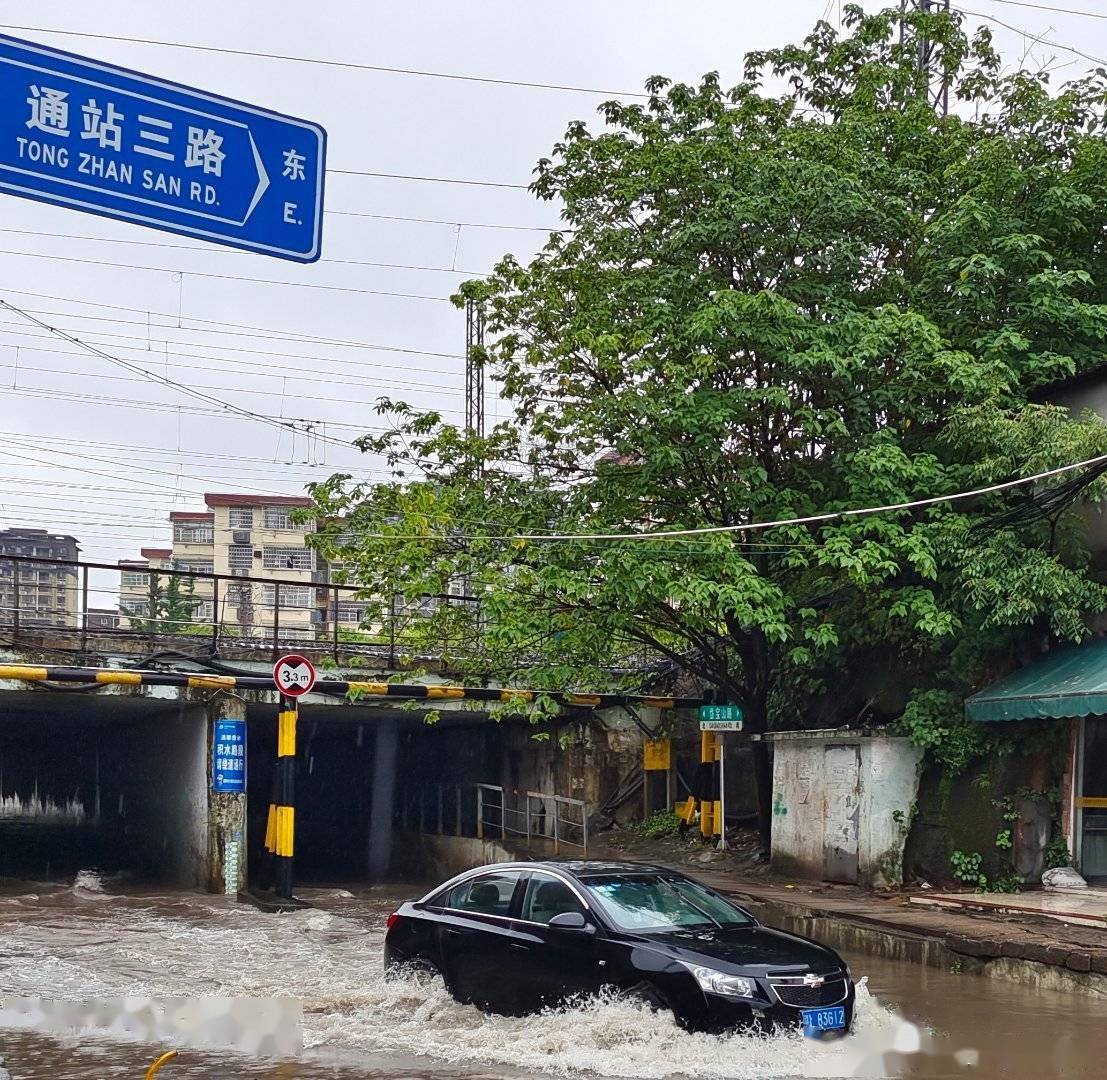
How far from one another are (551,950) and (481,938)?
797 mm

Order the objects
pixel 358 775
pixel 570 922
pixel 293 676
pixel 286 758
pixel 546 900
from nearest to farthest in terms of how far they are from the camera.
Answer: pixel 570 922 → pixel 546 900 → pixel 293 676 → pixel 286 758 → pixel 358 775

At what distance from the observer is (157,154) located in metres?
7.37

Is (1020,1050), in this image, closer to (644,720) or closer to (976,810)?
(976,810)

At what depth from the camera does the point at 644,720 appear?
26547 mm

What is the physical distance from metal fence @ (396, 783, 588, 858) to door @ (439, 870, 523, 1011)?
13036 millimetres

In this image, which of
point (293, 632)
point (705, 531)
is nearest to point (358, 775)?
point (705, 531)

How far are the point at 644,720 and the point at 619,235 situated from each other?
32.9ft

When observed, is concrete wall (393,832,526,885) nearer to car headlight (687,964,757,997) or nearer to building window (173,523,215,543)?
car headlight (687,964,757,997)

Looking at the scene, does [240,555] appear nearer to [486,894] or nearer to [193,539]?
[193,539]

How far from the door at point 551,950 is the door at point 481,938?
15 centimetres

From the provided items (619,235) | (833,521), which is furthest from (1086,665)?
(619,235)

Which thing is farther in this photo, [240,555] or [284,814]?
[240,555]

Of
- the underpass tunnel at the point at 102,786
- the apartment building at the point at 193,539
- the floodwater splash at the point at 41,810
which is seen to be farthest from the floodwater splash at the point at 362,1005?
the apartment building at the point at 193,539

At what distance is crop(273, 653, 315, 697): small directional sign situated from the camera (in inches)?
745
